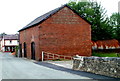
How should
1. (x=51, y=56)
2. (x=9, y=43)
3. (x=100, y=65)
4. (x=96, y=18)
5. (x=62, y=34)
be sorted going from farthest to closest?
1. (x=9, y=43)
2. (x=96, y=18)
3. (x=62, y=34)
4. (x=51, y=56)
5. (x=100, y=65)

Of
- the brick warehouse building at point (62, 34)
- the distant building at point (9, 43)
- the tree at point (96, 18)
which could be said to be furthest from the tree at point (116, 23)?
the distant building at point (9, 43)

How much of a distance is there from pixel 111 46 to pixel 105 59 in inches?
1480

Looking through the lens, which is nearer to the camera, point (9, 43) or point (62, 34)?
point (62, 34)

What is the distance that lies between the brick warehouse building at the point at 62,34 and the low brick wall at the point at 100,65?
12.8 meters

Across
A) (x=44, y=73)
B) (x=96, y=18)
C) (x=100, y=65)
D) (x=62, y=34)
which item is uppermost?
(x=96, y=18)

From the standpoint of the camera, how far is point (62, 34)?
31.4 metres

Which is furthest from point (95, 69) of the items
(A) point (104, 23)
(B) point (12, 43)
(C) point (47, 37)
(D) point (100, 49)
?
(B) point (12, 43)

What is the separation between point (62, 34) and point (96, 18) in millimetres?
26340

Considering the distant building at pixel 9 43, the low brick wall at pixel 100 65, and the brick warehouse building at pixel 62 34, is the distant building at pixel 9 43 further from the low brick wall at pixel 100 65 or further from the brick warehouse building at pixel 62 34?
the low brick wall at pixel 100 65

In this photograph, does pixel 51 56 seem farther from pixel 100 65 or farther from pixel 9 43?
pixel 9 43

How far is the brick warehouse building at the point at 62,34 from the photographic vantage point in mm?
30484

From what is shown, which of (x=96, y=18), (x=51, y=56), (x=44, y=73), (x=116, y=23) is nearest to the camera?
(x=44, y=73)

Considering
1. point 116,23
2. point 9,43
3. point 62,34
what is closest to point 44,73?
point 62,34

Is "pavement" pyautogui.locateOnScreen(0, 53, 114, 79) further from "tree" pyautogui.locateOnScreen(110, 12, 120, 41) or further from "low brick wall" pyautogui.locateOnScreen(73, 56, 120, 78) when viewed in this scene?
"tree" pyautogui.locateOnScreen(110, 12, 120, 41)
